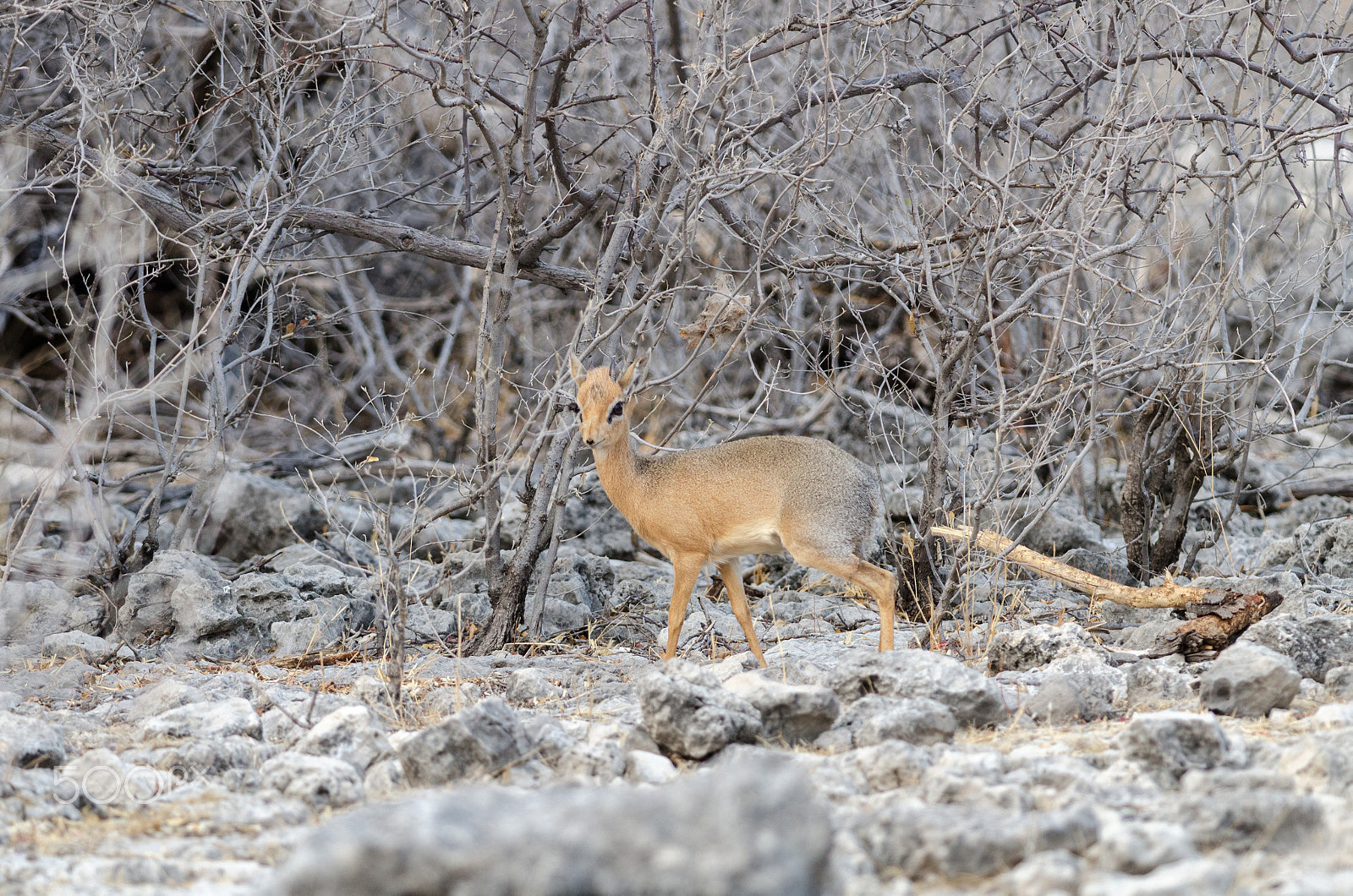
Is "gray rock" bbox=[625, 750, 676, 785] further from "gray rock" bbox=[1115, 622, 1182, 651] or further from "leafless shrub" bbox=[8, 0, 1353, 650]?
"gray rock" bbox=[1115, 622, 1182, 651]

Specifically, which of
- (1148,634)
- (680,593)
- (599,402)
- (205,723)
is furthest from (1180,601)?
(205,723)

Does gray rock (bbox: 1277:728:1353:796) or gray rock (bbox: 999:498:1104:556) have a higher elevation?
gray rock (bbox: 999:498:1104:556)

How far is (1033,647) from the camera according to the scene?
581 cm

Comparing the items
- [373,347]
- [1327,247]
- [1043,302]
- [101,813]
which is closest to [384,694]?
[101,813]

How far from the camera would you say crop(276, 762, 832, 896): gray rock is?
220 centimetres

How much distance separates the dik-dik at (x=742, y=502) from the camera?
6.56 meters

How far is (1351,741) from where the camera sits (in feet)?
12.5

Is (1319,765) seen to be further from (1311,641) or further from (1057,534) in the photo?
(1057,534)

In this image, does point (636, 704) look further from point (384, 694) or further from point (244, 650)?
point (244, 650)

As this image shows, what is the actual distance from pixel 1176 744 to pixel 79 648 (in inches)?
216

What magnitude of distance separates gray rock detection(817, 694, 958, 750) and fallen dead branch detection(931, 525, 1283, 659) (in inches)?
73.7

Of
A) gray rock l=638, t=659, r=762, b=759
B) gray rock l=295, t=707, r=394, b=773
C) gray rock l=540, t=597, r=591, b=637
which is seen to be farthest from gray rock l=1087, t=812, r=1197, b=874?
gray rock l=540, t=597, r=591, b=637

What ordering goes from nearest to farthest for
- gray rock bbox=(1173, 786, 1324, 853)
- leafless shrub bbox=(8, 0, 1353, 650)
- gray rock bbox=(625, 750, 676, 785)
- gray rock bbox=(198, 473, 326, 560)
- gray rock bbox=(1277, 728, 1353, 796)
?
1. gray rock bbox=(1173, 786, 1324, 853)
2. gray rock bbox=(1277, 728, 1353, 796)
3. gray rock bbox=(625, 750, 676, 785)
4. leafless shrub bbox=(8, 0, 1353, 650)
5. gray rock bbox=(198, 473, 326, 560)

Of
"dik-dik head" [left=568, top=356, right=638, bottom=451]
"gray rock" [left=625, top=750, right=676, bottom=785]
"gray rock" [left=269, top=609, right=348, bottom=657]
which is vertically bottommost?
"gray rock" [left=625, top=750, right=676, bottom=785]
